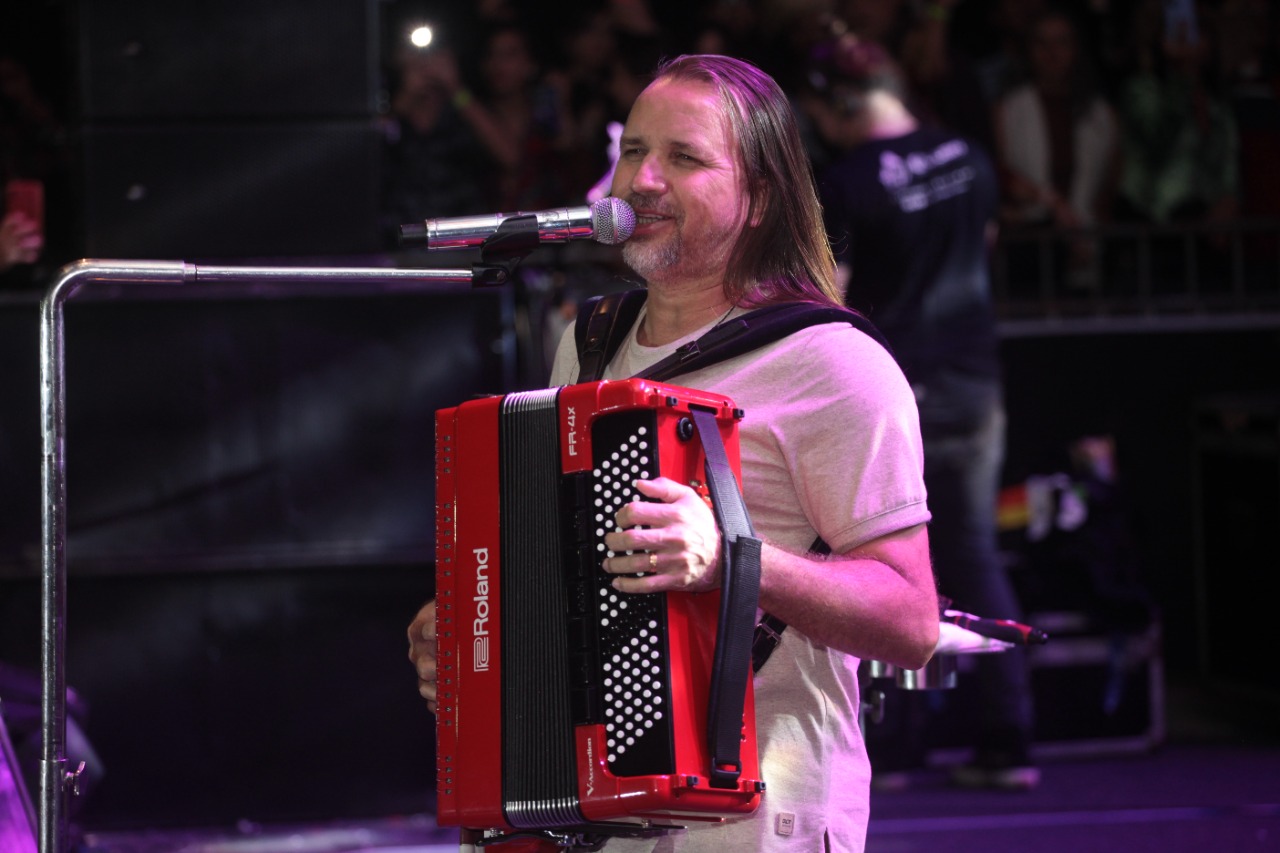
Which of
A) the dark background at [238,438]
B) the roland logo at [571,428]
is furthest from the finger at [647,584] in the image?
the dark background at [238,438]

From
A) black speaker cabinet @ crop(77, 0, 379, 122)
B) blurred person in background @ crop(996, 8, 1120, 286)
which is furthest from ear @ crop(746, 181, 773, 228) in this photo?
blurred person in background @ crop(996, 8, 1120, 286)

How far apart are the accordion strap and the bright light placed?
473 centimetres

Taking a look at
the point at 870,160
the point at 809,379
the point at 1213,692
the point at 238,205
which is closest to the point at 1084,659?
the point at 1213,692

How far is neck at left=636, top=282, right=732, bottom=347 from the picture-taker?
228 centimetres

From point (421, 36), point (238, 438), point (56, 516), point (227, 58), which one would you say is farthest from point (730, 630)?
point (421, 36)

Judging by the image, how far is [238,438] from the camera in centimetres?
436

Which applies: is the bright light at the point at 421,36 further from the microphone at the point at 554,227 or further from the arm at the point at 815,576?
the arm at the point at 815,576

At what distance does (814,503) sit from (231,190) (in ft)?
9.07

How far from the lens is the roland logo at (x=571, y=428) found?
1.94m

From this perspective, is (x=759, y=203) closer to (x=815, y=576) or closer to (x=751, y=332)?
(x=751, y=332)

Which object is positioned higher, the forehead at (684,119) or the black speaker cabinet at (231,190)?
the black speaker cabinet at (231,190)

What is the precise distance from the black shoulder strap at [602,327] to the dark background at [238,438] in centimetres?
204

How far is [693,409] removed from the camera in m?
1.89

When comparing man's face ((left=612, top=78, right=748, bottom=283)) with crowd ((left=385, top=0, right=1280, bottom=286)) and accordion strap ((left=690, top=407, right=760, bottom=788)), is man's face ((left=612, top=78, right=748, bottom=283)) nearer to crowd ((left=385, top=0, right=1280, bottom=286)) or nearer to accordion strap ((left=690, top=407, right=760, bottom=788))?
accordion strap ((left=690, top=407, right=760, bottom=788))
